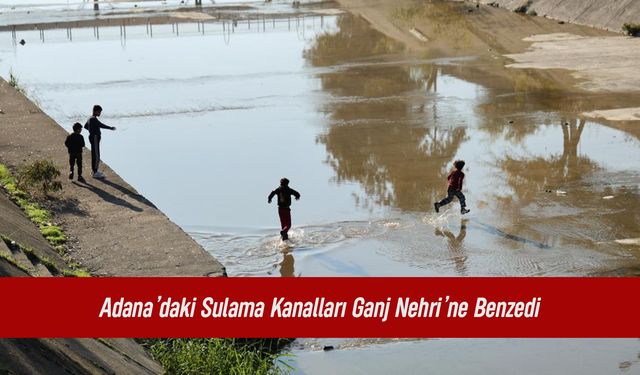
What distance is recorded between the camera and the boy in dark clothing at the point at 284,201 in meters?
15.6

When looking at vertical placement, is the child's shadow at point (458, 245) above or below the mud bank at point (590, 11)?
below

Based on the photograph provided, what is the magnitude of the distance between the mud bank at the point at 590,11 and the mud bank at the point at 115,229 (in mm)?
26172

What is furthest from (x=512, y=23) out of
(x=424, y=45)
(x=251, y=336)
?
(x=251, y=336)

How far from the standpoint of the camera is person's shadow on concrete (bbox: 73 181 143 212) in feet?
53.1

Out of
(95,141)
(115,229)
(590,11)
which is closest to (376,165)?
(95,141)

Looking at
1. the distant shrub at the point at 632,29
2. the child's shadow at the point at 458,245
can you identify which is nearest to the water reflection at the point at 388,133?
the child's shadow at the point at 458,245

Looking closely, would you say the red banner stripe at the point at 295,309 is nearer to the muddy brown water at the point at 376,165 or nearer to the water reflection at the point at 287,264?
the muddy brown water at the point at 376,165

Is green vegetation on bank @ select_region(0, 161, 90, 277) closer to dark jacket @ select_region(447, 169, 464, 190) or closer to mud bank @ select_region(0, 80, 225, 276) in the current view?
mud bank @ select_region(0, 80, 225, 276)

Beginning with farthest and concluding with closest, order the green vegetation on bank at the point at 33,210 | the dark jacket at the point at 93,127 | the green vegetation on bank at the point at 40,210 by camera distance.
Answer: the dark jacket at the point at 93,127
the green vegetation on bank at the point at 33,210
the green vegetation on bank at the point at 40,210

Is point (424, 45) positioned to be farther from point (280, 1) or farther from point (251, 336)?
point (251, 336)

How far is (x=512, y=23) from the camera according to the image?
144ft

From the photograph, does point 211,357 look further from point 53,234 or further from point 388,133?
point 388,133

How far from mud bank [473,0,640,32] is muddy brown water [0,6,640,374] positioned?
887cm

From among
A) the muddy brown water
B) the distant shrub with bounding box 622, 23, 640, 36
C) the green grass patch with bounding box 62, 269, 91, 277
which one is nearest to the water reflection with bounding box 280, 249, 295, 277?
the muddy brown water
